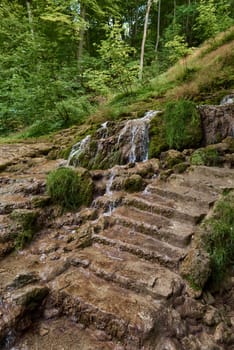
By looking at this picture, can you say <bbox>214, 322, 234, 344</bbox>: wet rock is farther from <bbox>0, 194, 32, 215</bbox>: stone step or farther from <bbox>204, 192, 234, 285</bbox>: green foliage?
<bbox>0, 194, 32, 215</bbox>: stone step

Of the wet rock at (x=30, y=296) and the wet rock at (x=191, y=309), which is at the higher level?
the wet rock at (x=30, y=296)

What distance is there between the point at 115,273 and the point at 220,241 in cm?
112

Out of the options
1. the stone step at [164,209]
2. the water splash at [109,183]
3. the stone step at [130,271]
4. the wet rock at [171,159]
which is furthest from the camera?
the wet rock at [171,159]

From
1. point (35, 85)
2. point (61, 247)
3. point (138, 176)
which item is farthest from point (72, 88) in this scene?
point (61, 247)

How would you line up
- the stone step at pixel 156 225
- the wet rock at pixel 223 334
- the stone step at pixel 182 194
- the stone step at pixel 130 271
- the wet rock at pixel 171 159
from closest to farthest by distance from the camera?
the wet rock at pixel 223 334 < the stone step at pixel 130 271 < the stone step at pixel 156 225 < the stone step at pixel 182 194 < the wet rock at pixel 171 159

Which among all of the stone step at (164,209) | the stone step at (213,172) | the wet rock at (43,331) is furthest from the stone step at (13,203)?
the stone step at (213,172)

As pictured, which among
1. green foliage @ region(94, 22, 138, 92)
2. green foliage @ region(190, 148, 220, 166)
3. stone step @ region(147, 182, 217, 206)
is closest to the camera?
stone step @ region(147, 182, 217, 206)

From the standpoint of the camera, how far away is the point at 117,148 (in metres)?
5.41

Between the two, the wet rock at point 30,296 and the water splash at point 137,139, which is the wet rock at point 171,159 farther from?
the wet rock at point 30,296

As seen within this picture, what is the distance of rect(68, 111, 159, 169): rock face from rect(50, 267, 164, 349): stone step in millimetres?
2778

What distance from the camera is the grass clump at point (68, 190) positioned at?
164 inches

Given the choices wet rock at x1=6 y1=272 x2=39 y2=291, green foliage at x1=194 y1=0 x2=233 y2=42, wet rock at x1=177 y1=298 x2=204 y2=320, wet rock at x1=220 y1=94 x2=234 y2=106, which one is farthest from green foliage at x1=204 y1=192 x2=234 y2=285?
green foliage at x1=194 y1=0 x2=233 y2=42

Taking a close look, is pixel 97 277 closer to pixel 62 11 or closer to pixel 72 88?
pixel 72 88

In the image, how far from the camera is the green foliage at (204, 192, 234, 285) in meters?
2.84
